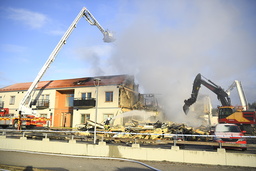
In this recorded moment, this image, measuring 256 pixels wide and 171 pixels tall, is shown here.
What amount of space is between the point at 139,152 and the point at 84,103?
2031 centimetres

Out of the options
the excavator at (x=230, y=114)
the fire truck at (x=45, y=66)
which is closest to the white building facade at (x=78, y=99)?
the fire truck at (x=45, y=66)

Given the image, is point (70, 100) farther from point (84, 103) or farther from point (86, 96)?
point (84, 103)

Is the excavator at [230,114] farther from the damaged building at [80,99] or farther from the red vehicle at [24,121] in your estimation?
the red vehicle at [24,121]

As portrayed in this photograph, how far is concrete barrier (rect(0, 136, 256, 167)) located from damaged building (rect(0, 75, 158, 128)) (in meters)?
14.1

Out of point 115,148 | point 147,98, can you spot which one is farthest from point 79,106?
point 115,148

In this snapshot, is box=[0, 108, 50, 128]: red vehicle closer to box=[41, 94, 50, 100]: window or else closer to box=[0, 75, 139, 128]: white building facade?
box=[0, 75, 139, 128]: white building facade

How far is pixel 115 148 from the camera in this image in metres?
10.5

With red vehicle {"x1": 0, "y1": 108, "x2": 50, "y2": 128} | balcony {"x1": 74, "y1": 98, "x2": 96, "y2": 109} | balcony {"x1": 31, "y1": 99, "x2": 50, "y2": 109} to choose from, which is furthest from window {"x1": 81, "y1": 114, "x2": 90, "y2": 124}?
balcony {"x1": 31, "y1": 99, "x2": 50, "y2": 109}

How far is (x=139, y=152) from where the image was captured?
9969 mm

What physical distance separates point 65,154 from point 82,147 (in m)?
1.15

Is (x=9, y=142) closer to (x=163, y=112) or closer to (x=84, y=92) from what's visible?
(x=84, y=92)

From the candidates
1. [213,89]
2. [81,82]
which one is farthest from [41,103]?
[213,89]

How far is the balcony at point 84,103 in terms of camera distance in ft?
93.8

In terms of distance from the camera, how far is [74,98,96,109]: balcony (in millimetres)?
28594
